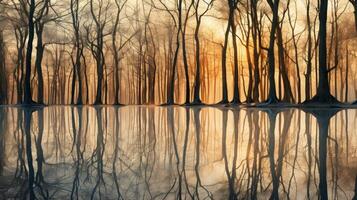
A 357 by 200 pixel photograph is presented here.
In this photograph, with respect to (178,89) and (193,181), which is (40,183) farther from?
(178,89)

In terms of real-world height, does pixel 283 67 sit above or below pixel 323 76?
above

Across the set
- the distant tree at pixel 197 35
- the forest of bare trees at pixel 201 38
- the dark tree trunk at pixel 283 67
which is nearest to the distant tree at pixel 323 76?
the forest of bare trees at pixel 201 38

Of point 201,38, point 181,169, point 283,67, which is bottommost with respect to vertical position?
point 181,169

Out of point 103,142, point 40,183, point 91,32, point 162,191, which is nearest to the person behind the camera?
point 162,191

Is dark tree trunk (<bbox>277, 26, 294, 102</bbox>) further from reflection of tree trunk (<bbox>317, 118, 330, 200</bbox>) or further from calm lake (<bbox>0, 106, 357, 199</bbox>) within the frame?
calm lake (<bbox>0, 106, 357, 199</bbox>)

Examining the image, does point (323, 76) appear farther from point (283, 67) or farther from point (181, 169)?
point (181, 169)

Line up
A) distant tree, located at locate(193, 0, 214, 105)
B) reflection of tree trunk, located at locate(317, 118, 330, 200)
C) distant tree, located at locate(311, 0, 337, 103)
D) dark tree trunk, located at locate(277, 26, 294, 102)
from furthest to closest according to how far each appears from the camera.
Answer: distant tree, located at locate(193, 0, 214, 105) < dark tree trunk, located at locate(277, 26, 294, 102) < distant tree, located at locate(311, 0, 337, 103) < reflection of tree trunk, located at locate(317, 118, 330, 200)

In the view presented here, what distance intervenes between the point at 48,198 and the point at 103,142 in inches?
119

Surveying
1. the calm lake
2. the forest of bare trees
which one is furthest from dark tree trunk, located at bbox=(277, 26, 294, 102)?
the calm lake

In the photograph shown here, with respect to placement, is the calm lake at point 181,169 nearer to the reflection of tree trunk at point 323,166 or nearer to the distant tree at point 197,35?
the reflection of tree trunk at point 323,166

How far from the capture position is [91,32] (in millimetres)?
35781

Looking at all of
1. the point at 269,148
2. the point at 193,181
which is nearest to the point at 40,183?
the point at 193,181

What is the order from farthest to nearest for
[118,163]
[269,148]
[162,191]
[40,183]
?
[269,148] < [118,163] < [40,183] < [162,191]

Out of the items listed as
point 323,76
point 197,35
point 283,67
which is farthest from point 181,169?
point 197,35
